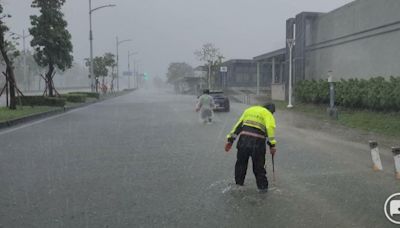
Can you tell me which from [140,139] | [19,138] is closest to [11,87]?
[19,138]

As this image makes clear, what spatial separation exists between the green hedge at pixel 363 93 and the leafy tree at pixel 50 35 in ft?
53.1

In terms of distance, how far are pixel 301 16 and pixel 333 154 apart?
913 inches

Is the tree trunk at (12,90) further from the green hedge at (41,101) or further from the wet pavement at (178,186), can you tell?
the wet pavement at (178,186)

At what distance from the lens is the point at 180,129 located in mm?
16188

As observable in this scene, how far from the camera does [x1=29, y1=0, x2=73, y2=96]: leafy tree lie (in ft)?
95.0

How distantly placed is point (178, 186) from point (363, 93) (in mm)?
15469

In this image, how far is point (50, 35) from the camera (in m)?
28.8

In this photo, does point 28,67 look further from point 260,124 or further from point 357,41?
point 260,124

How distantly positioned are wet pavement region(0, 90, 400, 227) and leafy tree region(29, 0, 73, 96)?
17.7 metres

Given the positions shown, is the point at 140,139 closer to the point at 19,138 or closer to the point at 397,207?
the point at 19,138

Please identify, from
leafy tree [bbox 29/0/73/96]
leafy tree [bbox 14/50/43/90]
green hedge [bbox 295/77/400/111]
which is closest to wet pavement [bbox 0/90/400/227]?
green hedge [bbox 295/77/400/111]

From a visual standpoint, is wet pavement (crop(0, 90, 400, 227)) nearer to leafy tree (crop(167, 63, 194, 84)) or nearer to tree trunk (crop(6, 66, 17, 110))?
tree trunk (crop(6, 66, 17, 110))

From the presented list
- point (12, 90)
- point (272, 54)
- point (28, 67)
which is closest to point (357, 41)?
point (272, 54)

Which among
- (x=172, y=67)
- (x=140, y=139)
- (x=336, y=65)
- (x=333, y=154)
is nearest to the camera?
(x=333, y=154)
